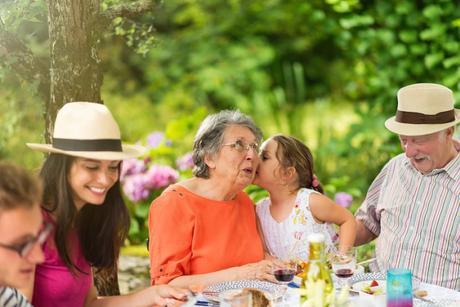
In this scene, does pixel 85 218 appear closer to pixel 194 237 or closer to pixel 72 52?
pixel 194 237

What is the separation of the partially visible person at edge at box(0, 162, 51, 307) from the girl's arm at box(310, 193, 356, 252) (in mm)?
1386

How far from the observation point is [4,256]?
233 cm

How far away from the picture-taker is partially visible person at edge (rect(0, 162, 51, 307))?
2307 mm

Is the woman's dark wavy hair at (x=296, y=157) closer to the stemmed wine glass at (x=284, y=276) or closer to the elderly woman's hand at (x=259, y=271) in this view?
the elderly woman's hand at (x=259, y=271)

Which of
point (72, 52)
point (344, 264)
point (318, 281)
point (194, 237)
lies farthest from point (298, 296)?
point (72, 52)

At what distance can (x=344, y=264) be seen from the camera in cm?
295

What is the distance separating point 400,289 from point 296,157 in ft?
3.10

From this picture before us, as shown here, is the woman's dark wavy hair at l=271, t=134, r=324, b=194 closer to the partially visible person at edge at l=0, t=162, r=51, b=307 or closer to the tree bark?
the tree bark

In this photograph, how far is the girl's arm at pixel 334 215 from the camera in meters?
3.49

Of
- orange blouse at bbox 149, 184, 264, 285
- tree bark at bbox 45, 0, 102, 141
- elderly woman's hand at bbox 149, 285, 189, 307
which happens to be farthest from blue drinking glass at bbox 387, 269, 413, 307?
tree bark at bbox 45, 0, 102, 141

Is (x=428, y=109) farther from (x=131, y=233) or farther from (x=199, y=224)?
(x=131, y=233)

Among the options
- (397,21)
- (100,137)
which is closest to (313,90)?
(397,21)

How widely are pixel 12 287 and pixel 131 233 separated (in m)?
2.91

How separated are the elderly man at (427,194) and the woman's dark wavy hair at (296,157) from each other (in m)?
0.36
